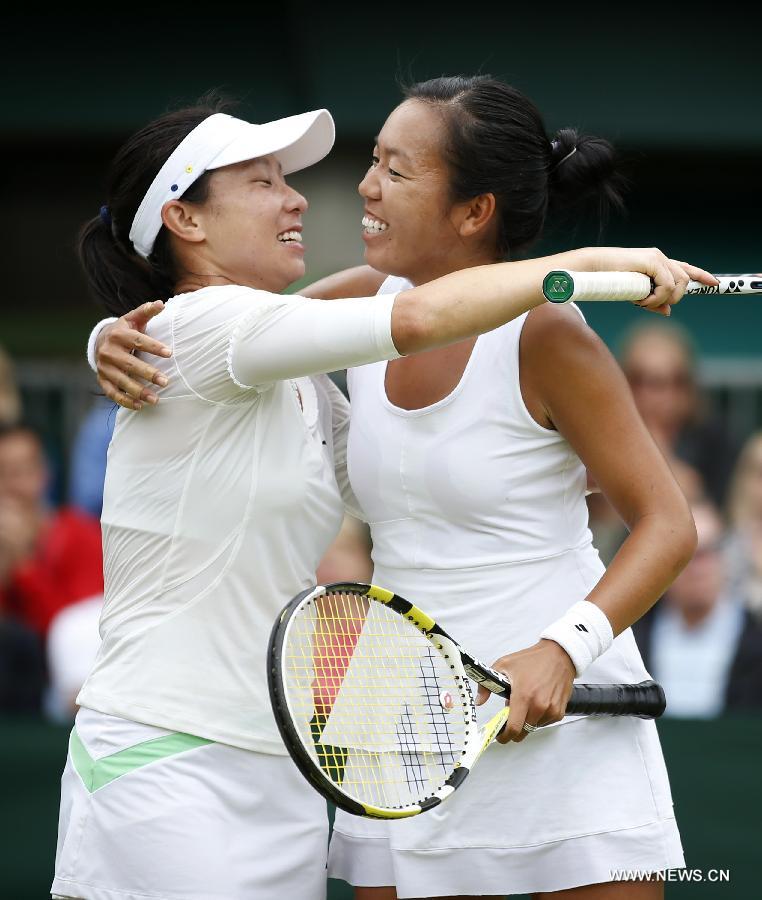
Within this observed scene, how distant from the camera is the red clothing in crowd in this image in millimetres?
5715

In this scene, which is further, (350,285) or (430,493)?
(350,285)

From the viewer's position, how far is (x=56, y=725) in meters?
4.41

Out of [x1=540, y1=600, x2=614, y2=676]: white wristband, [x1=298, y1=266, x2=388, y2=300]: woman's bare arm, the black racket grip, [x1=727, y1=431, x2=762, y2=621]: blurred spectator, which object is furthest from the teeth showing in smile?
[x1=727, y1=431, x2=762, y2=621]: blurred spectator

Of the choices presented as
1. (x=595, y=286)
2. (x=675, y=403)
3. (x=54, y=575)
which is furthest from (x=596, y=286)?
(x=54, y=575)

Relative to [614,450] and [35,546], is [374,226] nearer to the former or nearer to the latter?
[614,450]

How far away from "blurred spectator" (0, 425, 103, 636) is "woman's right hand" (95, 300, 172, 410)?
3.38m

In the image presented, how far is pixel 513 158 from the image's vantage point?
102 inches

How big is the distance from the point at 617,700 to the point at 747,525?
10.4ft

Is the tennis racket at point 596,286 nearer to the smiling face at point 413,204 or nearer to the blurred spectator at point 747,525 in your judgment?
the smiling face at point 413,204

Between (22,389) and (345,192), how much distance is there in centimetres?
255

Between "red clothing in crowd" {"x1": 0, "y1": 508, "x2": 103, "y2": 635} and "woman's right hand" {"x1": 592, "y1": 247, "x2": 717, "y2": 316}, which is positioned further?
"red clothing in crowd" {"x1": 0, "y1": 508, "x2": 103, "y2": 635}

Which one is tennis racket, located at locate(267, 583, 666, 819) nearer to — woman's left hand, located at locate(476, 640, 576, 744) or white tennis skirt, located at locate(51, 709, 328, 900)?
woman's left hand, located at locate(476, 640, 576, 744)

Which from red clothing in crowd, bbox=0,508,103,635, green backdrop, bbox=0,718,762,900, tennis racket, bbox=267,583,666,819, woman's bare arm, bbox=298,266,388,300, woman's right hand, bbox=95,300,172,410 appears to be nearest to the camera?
tennis racket, bbox=267,583,666,819

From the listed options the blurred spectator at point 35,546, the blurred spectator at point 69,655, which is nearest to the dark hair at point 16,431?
the blurred spectator at point 35,546
